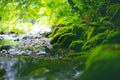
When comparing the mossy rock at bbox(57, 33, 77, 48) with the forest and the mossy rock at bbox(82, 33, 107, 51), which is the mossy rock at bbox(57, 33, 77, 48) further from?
the mossy rock at bbox(82, 33, 107, 51)

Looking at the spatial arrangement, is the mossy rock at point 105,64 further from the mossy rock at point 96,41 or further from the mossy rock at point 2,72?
the mossy rock at point 96,41

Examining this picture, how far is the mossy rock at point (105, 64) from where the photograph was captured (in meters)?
4.40

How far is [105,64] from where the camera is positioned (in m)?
4.46

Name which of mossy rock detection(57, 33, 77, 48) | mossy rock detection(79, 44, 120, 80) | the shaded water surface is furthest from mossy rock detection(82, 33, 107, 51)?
mossy rock detection(79, 44, 120, 80)

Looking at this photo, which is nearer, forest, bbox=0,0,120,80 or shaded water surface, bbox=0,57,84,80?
shaded water surface, bbox=0,57,84,80

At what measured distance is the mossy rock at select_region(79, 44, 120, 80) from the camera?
4.40 m

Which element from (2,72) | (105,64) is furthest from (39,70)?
(105,64)

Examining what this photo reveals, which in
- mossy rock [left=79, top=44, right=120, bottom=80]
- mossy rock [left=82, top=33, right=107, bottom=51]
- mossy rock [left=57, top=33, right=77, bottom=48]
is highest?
mossy rock [left=79, top=44, right=120, bottom=80]

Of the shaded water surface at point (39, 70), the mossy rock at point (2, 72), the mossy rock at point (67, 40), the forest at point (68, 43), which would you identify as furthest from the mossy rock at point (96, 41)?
the mossy rock at point (2, 72)

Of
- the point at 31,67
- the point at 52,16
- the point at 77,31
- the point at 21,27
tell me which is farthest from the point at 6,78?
the point at 21,27

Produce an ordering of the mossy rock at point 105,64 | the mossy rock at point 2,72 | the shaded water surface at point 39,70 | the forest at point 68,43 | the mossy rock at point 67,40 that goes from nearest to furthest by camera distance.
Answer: the mossy rock at point 105,64
the shaded water surface at point 39,70
the forest at point 68,43
the mossy rock at point 2,72
the mossy rock at point 67,40

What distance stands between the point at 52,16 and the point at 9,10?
3995 mm

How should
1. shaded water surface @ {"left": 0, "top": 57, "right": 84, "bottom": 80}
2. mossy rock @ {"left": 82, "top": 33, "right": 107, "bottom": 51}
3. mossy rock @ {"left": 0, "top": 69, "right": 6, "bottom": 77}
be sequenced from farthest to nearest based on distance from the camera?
1. mossy rock @ {"left": 82, "top": 33, "right": 107, "bottom": 51}
2. mossy rock @ {"left": 0, "top": 69, "right": 6, "bottom": 77}
3. shaded water surface @ {"left": 0, "top": 57, "right": 84, "bottom": 80}

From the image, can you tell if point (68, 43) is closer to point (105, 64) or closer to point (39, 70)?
point (39, 70)
